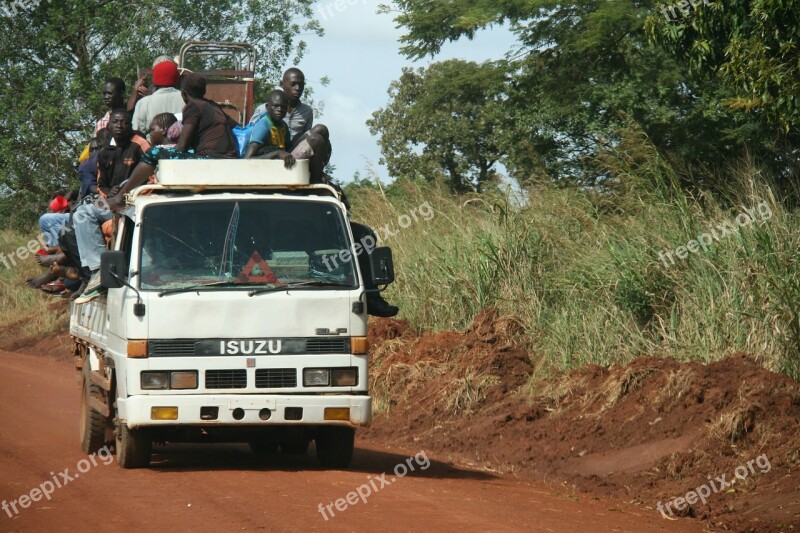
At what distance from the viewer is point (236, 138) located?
36.7 ft

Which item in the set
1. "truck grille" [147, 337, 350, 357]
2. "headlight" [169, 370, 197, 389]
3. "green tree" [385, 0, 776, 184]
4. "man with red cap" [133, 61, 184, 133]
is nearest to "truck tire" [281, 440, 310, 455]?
"truck grille" [147, 337, 350, 357]

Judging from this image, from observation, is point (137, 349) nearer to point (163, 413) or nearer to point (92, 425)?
point (163, 413)

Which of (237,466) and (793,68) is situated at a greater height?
(793,68)

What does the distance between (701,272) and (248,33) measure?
16.9m

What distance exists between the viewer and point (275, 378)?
9008mm

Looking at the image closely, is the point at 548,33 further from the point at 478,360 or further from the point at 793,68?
the point at 793,68

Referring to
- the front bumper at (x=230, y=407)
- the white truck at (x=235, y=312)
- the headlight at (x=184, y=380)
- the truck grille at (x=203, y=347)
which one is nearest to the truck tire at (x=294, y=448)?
the white truck at (x=235, y=312)

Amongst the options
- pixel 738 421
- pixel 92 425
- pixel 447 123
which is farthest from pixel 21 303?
pixel 738 421

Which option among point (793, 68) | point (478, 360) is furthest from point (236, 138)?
point (793, 68)

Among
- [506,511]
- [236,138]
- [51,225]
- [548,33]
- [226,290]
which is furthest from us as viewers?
[548,33]

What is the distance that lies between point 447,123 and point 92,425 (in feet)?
71.1

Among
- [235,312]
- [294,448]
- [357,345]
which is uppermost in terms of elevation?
[235,312]

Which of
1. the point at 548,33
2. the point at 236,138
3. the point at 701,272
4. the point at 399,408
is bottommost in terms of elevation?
the point at 399,408

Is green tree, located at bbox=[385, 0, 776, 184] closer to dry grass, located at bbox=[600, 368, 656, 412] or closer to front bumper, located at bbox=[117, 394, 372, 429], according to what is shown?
dry grass, located at bbox=[600, 368, 656, 412]
